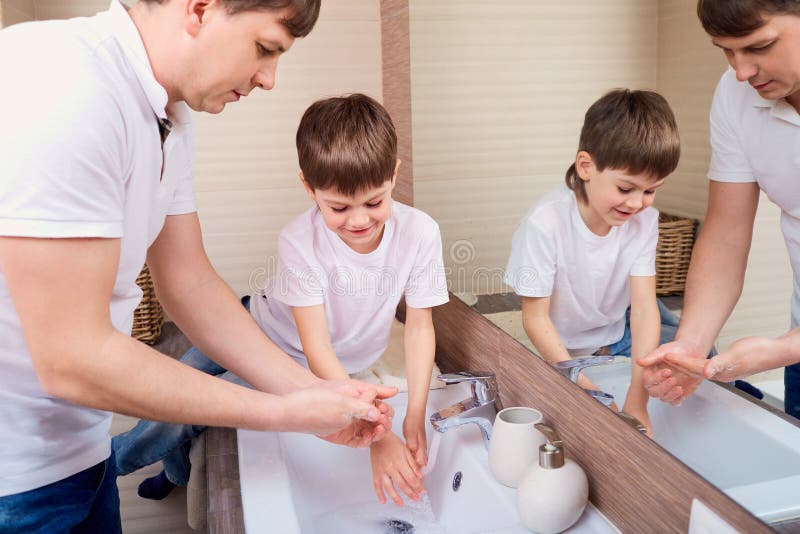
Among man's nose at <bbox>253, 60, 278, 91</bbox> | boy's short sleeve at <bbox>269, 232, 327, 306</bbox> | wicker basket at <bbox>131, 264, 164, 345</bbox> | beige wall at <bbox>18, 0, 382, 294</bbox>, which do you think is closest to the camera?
man's nose at <bbox>253, 60, 278, 91</bbox>

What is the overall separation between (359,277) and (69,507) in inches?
26.8

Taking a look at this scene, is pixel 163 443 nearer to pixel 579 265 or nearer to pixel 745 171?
pixel 579 265

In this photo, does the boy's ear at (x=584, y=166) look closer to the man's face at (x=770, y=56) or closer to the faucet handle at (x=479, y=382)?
the man's face at (x=770, y=56)

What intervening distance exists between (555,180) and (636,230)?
201 millimetres

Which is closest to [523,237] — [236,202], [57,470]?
[57,470]

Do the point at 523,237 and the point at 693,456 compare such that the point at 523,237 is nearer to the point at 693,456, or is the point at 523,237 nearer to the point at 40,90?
the point at 693,456

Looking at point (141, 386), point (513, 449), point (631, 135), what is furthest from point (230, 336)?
point (631, 135)

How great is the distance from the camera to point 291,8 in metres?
0.91

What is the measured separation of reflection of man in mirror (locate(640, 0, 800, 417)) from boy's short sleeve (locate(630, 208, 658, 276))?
8 centimetres

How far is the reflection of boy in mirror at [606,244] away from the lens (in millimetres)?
1008

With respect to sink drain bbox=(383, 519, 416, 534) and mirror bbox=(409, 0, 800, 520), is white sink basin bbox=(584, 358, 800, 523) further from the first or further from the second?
sink drain bbox=(383, 519, 416, 534)

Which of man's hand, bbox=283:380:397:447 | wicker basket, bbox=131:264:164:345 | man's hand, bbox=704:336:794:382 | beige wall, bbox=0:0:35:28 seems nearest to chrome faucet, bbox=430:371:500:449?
man's hand, bbox=283:380:397:447

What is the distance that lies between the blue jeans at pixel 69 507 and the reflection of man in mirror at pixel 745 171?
82 cm

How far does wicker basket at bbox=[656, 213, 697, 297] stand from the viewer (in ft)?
3.25
